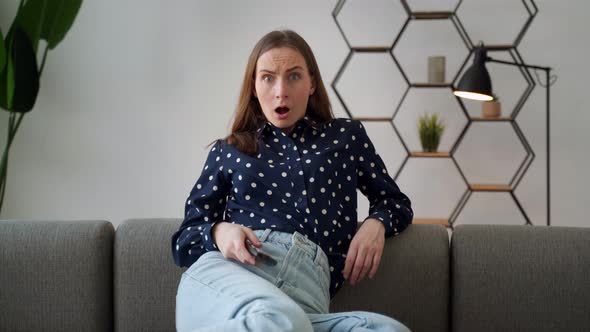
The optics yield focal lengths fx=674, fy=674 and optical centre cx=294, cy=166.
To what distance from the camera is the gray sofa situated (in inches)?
59.0

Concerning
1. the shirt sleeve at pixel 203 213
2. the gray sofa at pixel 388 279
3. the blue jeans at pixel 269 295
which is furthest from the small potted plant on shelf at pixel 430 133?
the blue jeans at pixel 269 295

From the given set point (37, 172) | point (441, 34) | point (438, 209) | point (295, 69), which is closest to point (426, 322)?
point (295, 69)

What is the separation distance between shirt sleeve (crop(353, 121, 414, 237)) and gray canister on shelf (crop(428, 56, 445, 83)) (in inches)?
63.2

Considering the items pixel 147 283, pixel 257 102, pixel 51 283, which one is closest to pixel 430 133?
pixel 257 102

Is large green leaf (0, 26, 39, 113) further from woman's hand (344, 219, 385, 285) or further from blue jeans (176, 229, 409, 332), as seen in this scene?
woman's hand (344, 219, 385, 285)

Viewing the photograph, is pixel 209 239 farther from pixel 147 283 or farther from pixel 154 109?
pixel 154 109

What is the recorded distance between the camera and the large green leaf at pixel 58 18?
281 cm

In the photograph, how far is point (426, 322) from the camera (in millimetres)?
1541

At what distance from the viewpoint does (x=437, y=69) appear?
3.17m

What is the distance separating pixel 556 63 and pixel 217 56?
1644mm

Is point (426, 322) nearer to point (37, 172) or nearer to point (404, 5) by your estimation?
point (404, 5)

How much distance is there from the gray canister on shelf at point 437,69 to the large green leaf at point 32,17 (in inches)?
68.0

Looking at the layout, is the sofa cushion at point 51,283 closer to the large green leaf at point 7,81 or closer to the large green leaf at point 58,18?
the large green leaf at point 7,81

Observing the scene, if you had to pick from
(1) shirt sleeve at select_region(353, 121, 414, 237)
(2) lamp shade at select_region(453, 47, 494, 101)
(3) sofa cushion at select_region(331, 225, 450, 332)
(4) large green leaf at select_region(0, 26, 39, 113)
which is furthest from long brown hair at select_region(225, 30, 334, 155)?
(4) large green leaf at select_region(0, 26, 39, 113)
